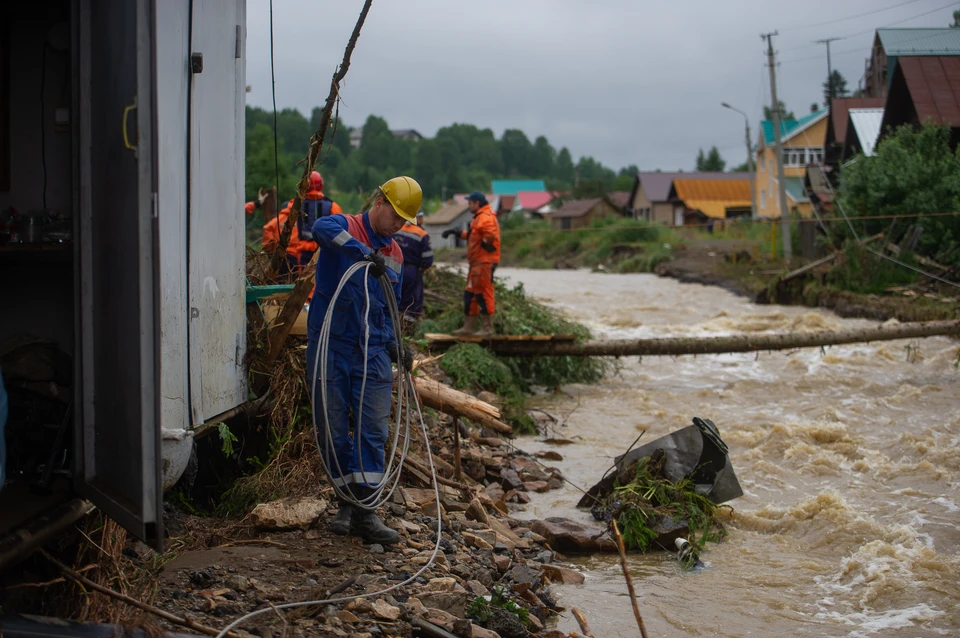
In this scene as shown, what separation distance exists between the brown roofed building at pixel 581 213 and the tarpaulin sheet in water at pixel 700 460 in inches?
2460

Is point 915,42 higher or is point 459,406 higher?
point 915,42

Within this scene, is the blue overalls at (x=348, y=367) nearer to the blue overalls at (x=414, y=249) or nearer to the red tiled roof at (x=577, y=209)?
the blue overalls at (x=414, y=249)

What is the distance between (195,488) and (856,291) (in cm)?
1908

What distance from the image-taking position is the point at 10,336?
16.1ft

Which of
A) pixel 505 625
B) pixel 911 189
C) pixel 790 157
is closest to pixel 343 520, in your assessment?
pixel 505 625

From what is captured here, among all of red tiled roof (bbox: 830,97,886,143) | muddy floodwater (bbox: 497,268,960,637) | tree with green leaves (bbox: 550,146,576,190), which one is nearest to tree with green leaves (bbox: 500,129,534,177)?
tree with green leaves (bbox: 550,146,576,190)

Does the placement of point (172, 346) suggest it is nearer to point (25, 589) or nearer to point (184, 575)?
point (184, 575)

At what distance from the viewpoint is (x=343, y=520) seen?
5285 millimetres

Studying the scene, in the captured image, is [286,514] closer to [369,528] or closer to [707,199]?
[369,528]

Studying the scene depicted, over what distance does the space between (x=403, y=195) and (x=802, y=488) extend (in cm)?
507

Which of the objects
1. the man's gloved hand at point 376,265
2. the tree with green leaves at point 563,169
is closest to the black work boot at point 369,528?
the man's gloved hand at point 376,265

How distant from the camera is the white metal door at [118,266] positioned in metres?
3.24

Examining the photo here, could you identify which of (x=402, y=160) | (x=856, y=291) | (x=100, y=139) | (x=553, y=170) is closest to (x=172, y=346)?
(x=100, y=139)

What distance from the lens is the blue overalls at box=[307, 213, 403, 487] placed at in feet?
17.1
